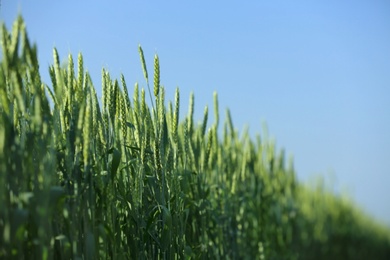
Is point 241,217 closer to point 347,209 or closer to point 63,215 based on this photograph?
point 63,215

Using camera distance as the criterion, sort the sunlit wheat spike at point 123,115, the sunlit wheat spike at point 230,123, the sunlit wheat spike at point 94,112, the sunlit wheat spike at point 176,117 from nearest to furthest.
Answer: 1. the sunlit wheat spike at point 94,112
2. the sunlit wheat spike at point 123,115
3. the sunlit wheat spike at point 176,117
4. the sunlit wheat spike at point 230,123

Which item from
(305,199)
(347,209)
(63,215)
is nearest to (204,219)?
(63,215)

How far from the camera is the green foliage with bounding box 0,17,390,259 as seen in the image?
115 cm

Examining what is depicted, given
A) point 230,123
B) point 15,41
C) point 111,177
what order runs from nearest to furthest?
point 15,41 → point 111,177 → point 230,123

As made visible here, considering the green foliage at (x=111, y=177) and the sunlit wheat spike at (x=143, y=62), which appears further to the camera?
the sunlit wheat spike at (x=143, y=62)

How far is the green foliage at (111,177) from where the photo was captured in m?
1.15

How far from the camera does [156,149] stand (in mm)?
1730

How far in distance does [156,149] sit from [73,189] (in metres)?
0.40

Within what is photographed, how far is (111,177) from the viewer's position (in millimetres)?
1457

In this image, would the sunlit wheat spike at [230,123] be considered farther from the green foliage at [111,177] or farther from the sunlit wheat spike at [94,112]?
the sunlit wheat spike at [94,112]

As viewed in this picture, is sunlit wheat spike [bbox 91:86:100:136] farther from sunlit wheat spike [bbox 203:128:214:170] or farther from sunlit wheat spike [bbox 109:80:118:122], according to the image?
sunlit wheat spike [bbox 203:128:214:170]

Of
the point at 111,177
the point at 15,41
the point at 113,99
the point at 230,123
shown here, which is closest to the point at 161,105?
the point at 113,99

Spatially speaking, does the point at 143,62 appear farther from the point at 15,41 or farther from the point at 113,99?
the point at 15,41

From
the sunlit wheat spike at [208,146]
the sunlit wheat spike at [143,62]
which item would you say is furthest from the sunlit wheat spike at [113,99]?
the sunlit wheat spike at [208,146]
